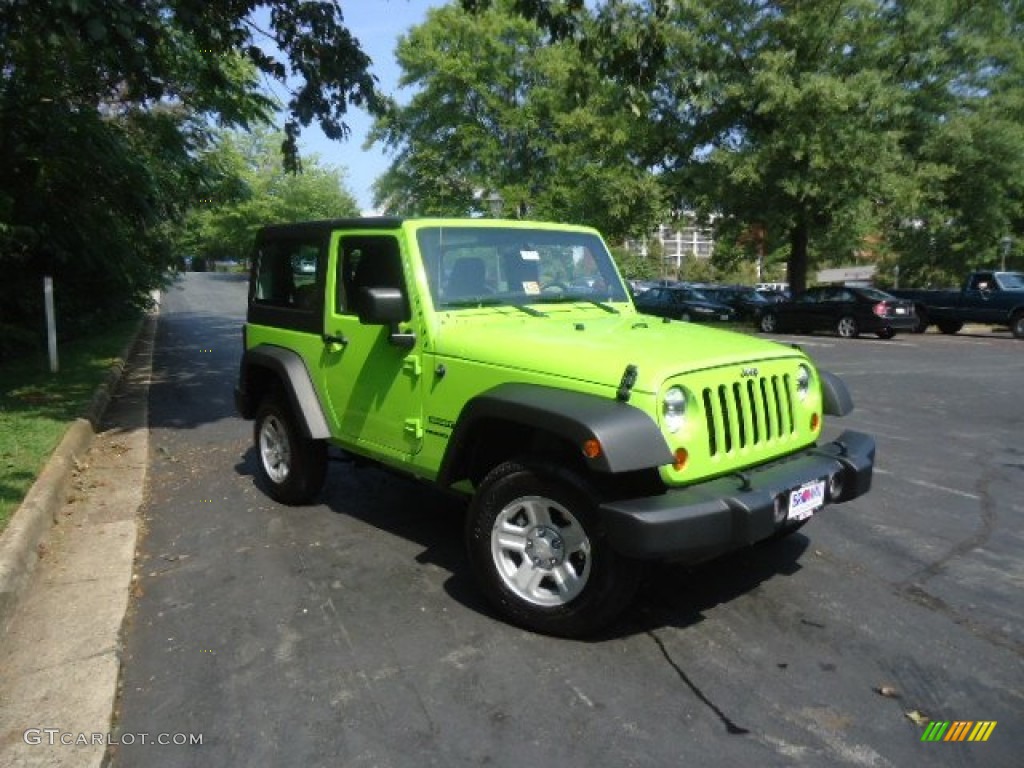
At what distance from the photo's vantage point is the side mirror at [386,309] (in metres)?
4.05

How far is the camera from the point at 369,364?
4590mm

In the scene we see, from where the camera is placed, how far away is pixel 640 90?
776 centimetres

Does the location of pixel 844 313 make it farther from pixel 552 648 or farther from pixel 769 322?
pixel 552 648

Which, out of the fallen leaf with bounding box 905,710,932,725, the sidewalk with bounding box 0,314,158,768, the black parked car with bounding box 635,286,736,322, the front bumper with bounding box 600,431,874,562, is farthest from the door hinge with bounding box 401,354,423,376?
the black parked car with bounding box 635,286,736,322

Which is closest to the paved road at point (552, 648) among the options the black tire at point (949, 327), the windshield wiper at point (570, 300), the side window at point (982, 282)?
the windshield wiper at point (570, 300)

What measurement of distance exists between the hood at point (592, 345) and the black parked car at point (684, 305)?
22307mm

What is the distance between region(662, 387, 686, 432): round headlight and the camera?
11.0ft

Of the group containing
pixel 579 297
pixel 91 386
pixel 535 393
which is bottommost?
pixel 91 386

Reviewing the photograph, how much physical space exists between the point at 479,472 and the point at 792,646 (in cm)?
167

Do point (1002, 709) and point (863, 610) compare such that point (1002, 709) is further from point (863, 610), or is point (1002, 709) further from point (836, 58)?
point (836, 58)

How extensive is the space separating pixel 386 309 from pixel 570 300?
1244 mm

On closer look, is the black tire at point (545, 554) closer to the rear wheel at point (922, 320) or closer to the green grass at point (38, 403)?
the green grass at point (38, 403)

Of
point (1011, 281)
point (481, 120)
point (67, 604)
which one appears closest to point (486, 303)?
point (67, 604)

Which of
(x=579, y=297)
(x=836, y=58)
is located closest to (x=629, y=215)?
(x=836, y=58)
